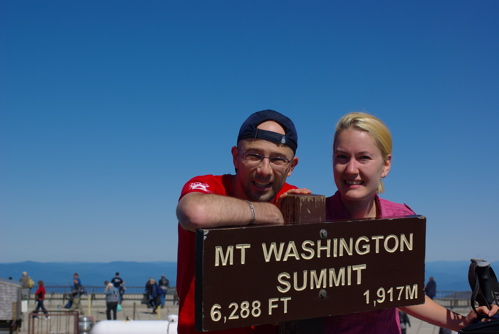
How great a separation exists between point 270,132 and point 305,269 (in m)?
0.70

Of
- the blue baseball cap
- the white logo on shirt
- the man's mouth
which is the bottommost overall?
the white logo on shirt

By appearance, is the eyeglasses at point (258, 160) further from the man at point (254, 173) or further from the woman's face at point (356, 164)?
the woman's face at point (356, 164)

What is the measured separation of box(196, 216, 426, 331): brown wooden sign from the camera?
7.42ft

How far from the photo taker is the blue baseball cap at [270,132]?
275 cm

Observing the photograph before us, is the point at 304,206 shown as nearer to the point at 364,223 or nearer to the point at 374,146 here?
the point at 364,223

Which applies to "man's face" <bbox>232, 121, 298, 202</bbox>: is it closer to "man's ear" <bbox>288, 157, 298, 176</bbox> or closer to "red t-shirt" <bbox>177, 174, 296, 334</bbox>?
"man's ear" <bbox>288, 157, 298, 176</bbox>

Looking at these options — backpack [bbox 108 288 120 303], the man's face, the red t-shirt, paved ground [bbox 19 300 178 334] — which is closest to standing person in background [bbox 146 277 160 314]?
paved ground [bbox 19 300 178 334]

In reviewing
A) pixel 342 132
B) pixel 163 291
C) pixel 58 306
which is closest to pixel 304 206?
pixel 342 132

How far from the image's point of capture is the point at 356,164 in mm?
2869

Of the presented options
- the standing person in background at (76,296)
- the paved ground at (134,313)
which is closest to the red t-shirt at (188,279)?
the paved ground at (134,313)

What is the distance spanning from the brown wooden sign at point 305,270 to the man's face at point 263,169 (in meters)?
0.41

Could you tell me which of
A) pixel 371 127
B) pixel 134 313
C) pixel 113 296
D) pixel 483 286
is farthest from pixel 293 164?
pixel 113 296

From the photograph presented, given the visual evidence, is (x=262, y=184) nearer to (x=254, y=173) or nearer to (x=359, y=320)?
(x=254, y=173)

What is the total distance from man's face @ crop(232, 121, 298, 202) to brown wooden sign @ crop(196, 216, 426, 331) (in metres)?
0.41
